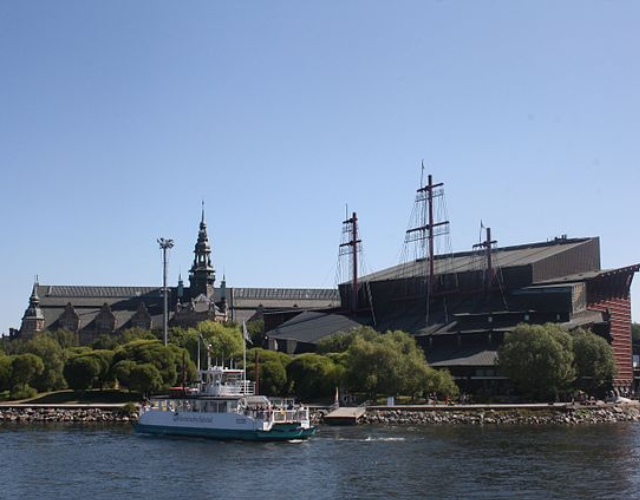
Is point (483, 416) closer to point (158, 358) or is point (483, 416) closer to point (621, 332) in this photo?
point (158, 358)

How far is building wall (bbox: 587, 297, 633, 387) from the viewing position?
144375 mm

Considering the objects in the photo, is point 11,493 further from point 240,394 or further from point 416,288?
point 416,288

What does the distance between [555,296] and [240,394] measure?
235 feet

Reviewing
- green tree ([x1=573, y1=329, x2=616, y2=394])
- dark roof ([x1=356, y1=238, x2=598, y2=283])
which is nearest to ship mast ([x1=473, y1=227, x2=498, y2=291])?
dark roof ([x1=356, y1=238, x2=598, y2=283])

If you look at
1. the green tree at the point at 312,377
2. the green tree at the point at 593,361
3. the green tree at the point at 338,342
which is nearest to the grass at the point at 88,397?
the green tree at the point at 312,377

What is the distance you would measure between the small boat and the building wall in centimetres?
7217

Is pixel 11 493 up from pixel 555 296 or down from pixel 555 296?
down

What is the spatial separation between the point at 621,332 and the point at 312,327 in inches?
2030

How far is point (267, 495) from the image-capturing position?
54344 mm

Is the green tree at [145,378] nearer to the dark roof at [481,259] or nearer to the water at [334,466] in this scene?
the water at [334,466]

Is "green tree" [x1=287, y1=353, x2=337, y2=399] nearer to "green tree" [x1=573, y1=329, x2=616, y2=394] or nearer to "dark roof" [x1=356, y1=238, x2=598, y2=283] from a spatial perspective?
"green tree" [x1=573, y1=329, x2=616, y2=394]

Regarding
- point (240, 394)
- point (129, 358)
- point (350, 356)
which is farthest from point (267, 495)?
point (129, 358)

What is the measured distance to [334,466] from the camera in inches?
2584

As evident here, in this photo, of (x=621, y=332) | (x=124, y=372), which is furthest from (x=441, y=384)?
(x=621, y=332)
